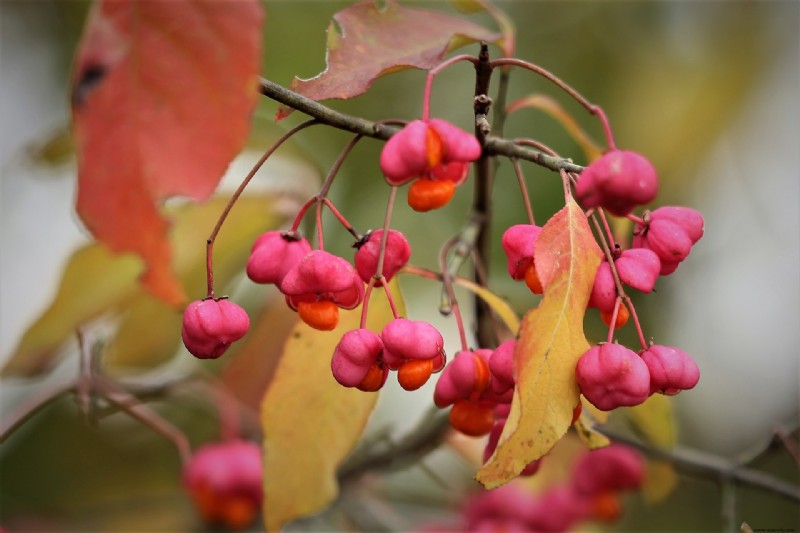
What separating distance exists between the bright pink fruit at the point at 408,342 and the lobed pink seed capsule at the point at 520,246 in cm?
9

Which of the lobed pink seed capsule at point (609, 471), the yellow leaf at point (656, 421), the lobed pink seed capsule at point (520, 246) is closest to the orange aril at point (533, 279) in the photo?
the lobed pink seed capsule at point (520, 246)

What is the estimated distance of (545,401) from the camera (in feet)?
2.24

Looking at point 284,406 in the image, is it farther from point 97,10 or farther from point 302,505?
point 97,10

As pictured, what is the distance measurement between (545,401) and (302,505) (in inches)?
15.5

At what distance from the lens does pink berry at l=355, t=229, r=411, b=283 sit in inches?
31.6

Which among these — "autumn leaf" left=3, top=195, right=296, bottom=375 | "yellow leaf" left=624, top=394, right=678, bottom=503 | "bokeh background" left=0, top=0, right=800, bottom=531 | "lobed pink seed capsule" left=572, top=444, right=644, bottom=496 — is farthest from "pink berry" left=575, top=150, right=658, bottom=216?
"bokeh background" left=0, top=0, right=800, bottom=531

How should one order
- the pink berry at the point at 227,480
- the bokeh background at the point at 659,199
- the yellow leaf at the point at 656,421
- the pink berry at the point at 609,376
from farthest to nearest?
the bokeh background at the point at 659,199, the pink berry at the point at 227,480, the yellow leaf at the point at 656,421, the pink berry at the point at 609,376

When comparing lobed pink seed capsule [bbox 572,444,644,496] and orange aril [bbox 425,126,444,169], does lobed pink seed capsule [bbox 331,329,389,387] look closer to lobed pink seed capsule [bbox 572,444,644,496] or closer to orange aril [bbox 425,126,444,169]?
orange aril [bbox 425,126,444,169]

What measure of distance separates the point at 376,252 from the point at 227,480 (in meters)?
0.67

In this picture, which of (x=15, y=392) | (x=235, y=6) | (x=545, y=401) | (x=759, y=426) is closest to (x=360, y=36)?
(x=235, y=6)

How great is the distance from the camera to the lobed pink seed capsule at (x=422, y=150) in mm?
702

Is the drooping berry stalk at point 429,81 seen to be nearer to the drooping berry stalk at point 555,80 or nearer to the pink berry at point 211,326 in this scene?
the drooping berry stalk at point 555,80

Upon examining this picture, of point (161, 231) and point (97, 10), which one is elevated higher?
point (97, 10)

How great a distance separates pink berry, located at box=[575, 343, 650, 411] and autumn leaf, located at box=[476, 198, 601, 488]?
0.4 inches
